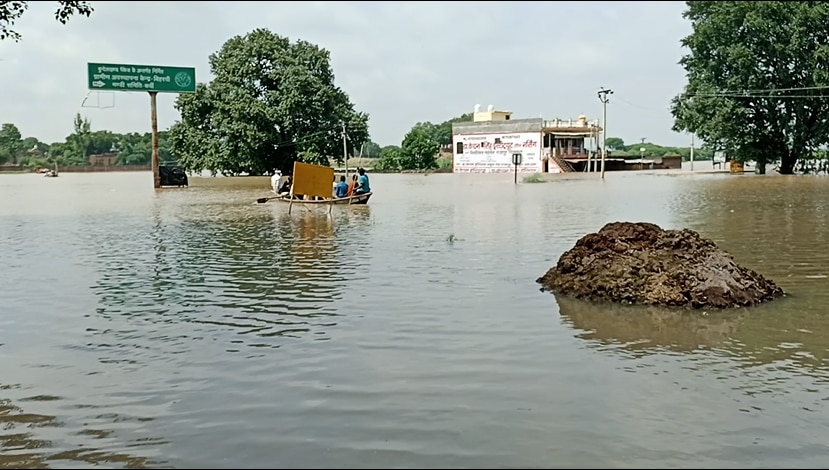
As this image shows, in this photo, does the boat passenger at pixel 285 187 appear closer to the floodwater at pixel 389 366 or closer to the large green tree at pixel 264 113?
the floodwater at pixel 389 366

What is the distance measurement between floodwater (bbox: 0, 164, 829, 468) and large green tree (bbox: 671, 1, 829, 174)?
1375 inches

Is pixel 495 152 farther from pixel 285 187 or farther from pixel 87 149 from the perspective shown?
pixel 87 149

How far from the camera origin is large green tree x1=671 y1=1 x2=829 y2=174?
4450 centimetres

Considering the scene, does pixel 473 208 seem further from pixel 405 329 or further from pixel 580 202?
pixel 405 329

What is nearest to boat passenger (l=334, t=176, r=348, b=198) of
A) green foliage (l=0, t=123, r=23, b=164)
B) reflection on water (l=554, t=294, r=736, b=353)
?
reflection on water (l=554, t=294, r=736, b=353)

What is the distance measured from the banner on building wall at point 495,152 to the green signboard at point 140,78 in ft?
116

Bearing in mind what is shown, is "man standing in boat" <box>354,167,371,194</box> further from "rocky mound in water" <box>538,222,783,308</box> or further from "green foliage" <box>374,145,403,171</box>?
"green foliage" <box>374,145,403,171</box>

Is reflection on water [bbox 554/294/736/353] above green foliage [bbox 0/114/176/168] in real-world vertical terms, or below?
below

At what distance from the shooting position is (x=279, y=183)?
31828 millimetres

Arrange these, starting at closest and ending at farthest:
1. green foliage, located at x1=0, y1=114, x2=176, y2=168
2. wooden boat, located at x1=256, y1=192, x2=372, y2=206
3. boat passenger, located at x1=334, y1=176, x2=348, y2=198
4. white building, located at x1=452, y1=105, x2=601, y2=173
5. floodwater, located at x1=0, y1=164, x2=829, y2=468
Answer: floodwater, located at x1=0, y1=164, x2=829, y2=468 → wooden boat, located at x1=256, y1=192, x2=372, y2=206 → boat passenger, located at x1=334, y1=176, x2=348, y2=198 → white building, located at x1=452, y1=105, x2=601, y2=173 → green foliage, located at x1=0, y1=114, x2=176, y2=168

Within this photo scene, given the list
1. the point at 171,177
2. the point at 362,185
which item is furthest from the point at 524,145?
the point at 362,185

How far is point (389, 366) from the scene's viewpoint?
6.43m

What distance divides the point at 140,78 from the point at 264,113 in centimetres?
1062

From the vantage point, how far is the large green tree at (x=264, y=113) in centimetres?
5222
